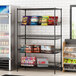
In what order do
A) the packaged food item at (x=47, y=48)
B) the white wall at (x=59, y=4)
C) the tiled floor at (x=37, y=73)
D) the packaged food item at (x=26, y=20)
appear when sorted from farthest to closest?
the white wall at (x=59, y=4) → the packaged food item at (x=26, y=20) → the packaged food item at (x=47, y=48) → the tiled floor at (x=37, y=73)

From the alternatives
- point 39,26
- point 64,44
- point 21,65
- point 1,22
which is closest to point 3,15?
point 1,22

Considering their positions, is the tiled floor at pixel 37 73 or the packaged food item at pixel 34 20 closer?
the tiled floor at pixel 37 73

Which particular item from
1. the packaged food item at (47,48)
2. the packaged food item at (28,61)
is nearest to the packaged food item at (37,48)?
the packaged food item at (47,48)

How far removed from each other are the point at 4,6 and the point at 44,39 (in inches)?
63.1

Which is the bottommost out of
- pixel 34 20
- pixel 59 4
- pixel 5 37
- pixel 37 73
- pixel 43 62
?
pixel 37 73

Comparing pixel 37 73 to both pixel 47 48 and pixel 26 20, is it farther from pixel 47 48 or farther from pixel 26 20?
pixel 26 20

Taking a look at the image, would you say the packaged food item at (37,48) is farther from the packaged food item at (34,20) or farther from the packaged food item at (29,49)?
the packaged food item at (34,20)

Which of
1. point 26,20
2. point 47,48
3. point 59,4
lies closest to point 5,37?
point 26,20

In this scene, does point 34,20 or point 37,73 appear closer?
point 37,73

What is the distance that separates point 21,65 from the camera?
6.70 metres

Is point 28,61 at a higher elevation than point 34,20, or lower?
lower

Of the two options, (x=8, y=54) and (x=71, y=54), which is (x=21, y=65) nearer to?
(x=8, y=54)

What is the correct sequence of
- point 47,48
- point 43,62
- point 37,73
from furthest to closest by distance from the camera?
point 43,62 → point 47,48 → point 37,73

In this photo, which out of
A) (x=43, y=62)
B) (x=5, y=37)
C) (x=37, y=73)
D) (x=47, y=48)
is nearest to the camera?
(x=37, y=73)
